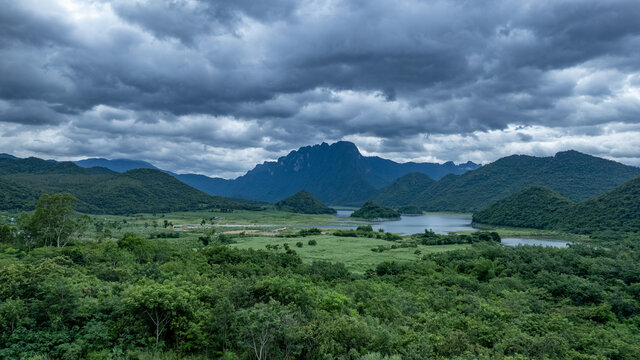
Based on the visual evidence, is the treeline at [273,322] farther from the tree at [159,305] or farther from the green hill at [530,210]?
the green hill at [530,210]

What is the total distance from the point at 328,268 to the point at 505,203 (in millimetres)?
156300

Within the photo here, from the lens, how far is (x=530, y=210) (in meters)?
157

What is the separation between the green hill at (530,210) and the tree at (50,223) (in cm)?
16054

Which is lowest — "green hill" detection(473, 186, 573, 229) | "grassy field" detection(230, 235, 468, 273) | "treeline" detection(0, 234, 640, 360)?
"grassy field" detection(230, 235, 468, 273)

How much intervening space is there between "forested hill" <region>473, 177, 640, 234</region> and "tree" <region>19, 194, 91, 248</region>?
488 feet

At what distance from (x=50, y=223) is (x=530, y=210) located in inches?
6931

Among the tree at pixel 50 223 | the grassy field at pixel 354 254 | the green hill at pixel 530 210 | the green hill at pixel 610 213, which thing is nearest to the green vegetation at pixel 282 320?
the tree at pixel 50 223

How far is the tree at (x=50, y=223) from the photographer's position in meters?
55.8

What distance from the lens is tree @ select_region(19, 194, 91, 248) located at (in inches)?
2197

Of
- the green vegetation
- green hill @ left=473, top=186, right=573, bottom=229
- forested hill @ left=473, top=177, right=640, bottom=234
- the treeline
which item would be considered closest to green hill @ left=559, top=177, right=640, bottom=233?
forested hill @ left=473, top=177, right=640, bottom=234

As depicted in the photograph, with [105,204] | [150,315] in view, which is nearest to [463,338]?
[150,315]

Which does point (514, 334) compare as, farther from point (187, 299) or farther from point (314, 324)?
point (187, 299)

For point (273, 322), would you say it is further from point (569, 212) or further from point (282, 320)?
point (569, 212)

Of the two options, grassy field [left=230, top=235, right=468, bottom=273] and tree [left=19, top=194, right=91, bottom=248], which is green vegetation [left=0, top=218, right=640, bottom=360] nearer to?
tree [left=19, top=194, right=91, bottom=248]
